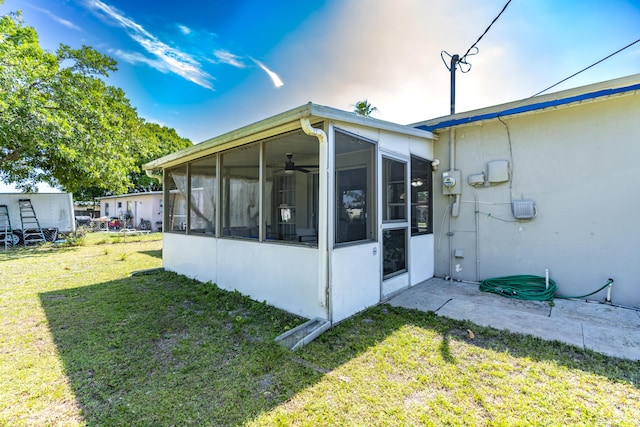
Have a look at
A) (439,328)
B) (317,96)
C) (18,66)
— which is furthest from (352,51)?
(18,66)

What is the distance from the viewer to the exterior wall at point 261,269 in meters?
3.45

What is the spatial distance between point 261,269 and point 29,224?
43.7ft

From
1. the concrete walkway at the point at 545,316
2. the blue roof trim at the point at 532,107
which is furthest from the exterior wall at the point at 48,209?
the blue roof trim at the point at 532,107

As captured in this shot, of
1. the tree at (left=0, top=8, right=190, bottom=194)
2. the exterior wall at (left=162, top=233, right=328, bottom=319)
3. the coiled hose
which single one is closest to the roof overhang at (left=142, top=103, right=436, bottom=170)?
the exterior wall at (left=162, top=233, right=328, bottom=319)

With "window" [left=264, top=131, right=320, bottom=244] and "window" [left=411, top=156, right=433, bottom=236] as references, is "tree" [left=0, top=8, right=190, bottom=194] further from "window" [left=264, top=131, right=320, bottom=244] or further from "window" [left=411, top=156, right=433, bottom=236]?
"window" [left=411, top=156, right=433, bottom=236]

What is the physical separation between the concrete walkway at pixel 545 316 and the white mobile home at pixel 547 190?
559 mm

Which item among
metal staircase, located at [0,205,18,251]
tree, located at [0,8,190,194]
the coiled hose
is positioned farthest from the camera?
metal staircase, located at [0,205,18,251]

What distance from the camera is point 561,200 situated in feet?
13.4

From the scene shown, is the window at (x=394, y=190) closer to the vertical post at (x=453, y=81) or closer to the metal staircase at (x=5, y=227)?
the vertical post at (x=453, y=81)

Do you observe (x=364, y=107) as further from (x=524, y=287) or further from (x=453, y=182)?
(x=524, y=287)

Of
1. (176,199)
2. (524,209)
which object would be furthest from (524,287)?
(176,199)

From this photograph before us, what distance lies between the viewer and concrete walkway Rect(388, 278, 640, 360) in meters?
2.79

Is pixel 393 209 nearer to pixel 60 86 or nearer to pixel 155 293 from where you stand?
pixel 155 293

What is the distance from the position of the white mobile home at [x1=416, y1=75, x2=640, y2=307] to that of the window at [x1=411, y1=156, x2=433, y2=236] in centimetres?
23
